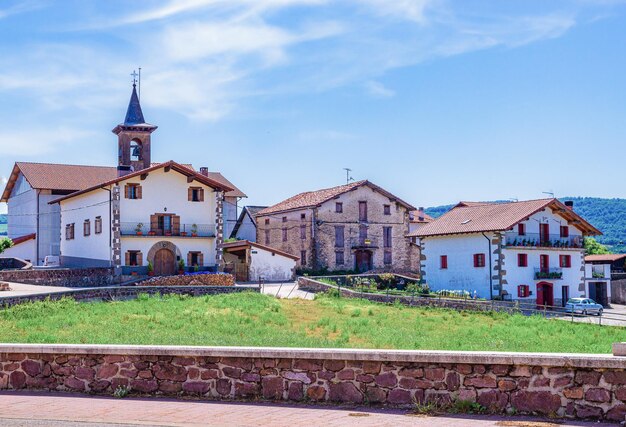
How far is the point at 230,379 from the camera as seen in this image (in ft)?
41.2

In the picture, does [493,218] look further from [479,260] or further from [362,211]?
[362,211]

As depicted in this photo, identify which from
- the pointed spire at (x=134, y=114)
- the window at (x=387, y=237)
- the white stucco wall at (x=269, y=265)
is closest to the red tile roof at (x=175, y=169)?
the pointed spire at (x=134, y=114)

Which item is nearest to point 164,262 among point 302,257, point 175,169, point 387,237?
point 175,169

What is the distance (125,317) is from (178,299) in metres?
8.33

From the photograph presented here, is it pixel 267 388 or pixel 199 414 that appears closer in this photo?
pixel 199 414

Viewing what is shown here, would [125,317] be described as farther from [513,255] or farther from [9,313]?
[513,255]

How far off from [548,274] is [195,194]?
24.2 meters

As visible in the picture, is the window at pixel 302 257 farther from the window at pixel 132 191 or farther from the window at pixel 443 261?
the window at pixel 132 191

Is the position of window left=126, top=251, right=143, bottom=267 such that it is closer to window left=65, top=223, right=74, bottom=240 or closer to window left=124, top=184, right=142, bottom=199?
window left=124, top=184, right=142, bottom=199

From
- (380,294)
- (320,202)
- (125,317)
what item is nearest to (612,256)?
(320,202)

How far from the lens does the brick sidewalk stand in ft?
35.2

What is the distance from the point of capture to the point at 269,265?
57562mm

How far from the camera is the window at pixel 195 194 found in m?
51.4

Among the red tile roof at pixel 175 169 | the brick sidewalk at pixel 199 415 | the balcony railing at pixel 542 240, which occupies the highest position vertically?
the red tile roof at pixel 175 169
